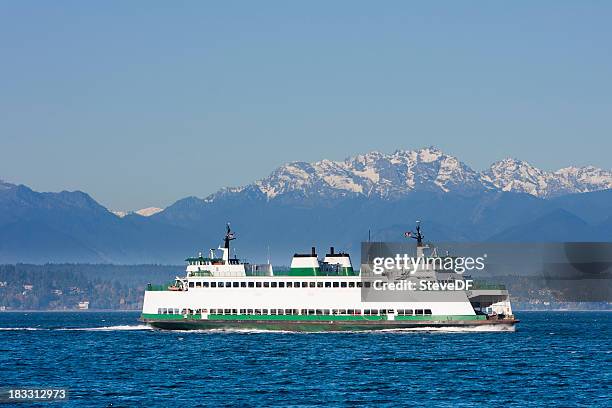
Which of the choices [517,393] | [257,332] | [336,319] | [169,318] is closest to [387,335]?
[336,319]

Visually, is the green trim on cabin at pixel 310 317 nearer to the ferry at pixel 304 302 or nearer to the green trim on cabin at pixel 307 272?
the ferry at pixel 304 302

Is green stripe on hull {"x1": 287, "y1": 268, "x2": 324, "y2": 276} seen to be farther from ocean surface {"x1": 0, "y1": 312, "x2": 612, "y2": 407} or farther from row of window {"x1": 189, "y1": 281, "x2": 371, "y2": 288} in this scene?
ocean surface {"x1": 0, "y1": 312, "x2": 612, "y2": 407}

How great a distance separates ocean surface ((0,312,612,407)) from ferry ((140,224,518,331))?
52.3 inches

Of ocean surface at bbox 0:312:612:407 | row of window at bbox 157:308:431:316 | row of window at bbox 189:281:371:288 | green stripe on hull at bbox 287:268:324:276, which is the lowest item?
ocean surface at bbox 0:312:612:407

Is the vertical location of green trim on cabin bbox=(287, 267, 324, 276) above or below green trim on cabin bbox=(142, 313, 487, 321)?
above

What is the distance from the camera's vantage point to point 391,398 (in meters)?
60.5

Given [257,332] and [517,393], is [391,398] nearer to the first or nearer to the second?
[517,393]

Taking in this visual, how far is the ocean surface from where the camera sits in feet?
199

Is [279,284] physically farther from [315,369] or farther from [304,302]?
[315,369]

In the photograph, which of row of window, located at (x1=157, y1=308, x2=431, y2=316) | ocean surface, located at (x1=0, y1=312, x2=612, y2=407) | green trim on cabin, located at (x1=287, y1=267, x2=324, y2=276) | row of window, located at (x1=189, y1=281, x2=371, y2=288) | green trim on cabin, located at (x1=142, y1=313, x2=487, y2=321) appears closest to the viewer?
ocean surface, located at (x1=0, y1=312, x2=612, y2=407)

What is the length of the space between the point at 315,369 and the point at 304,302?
29.2 metres

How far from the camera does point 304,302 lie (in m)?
103

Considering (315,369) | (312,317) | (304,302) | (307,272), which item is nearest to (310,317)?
(312,317)

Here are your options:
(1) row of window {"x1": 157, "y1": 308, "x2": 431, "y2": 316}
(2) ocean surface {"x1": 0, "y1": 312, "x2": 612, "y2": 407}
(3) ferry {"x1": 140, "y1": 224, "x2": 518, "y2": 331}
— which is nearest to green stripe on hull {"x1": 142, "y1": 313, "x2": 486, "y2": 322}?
(3) ferry {"x1": 140, "y1": 224, "x2": 518, "y2": 331}
